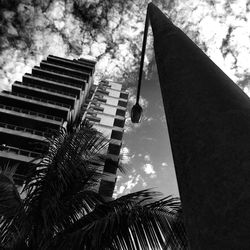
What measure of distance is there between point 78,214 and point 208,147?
17.3 feet

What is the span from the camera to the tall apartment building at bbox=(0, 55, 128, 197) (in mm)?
31438

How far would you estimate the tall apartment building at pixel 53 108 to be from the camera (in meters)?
31.4

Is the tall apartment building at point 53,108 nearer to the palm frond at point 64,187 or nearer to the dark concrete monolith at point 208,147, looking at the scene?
the palm frond at point 64,187

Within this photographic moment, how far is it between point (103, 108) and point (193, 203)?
157 ft

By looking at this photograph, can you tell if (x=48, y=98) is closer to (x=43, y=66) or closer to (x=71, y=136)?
(x=43, y=66)

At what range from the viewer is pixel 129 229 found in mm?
5305

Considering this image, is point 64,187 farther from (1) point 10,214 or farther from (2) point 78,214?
(1) point 10,214

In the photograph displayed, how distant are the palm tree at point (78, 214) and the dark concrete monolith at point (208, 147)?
392 centimetres

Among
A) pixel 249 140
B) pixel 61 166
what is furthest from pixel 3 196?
pixel 249 140

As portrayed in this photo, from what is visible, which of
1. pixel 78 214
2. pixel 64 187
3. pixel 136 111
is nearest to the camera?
pixel 136 111

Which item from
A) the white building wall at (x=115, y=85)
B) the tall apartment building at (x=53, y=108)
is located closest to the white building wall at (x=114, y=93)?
the tall apartment building at (x=53, y=108)

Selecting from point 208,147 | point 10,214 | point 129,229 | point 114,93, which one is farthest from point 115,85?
point 208,147

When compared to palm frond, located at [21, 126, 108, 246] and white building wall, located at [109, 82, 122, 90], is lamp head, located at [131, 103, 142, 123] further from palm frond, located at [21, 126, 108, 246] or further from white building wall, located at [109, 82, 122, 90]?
white building wall, located at [109, 82, 122, 90]

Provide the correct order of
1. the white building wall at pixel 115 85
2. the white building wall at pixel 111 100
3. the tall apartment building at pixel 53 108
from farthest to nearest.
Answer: the white building wall at pixel 115 85
the white building wall at pixel 111 100
the tall apartment building at pixel 53 108
